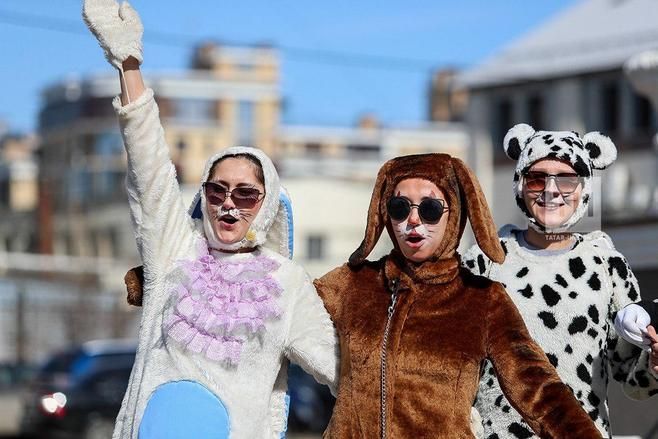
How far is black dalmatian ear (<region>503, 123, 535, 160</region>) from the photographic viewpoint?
5.47 meters

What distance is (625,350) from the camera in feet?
17.0

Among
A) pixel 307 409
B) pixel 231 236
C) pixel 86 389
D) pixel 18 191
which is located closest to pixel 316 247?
pixel 18 191

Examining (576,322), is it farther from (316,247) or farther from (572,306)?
(316,247)

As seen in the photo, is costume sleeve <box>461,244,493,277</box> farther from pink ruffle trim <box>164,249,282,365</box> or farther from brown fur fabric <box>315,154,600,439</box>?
pink ruffle trim <box>164,249,282,365</box>

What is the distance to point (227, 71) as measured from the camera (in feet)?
276

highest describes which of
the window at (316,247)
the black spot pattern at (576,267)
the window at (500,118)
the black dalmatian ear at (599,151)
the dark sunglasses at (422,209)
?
the black dalmatian ear at (599,151)

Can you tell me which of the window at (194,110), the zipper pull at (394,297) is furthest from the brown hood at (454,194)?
the window at (194,110)

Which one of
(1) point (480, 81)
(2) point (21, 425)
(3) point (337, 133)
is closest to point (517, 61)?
(1) point (480, 81)

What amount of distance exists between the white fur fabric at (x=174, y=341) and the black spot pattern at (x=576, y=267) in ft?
2.86

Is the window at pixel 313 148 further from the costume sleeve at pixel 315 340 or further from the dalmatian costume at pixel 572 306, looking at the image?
the costume sleeve at pixel 315 340

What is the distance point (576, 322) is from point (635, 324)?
0.33 meters

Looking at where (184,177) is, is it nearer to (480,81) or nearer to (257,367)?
(480,81)

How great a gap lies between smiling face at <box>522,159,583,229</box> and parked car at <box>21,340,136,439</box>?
13.1 metres

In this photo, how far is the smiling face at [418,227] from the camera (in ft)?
15.6
